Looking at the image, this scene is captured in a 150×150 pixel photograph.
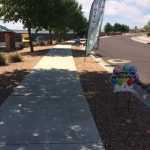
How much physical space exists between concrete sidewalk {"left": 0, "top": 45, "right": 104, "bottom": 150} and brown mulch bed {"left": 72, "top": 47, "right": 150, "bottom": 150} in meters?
0.21

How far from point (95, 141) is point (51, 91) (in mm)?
4840

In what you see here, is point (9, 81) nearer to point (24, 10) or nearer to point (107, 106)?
point (107, 106)

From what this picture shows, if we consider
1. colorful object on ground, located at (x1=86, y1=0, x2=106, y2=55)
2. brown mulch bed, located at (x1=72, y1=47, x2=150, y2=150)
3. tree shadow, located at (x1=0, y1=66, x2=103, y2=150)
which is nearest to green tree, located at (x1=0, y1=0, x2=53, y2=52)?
colorful object on ground, located at (x1=86, y1=0, x2=106, y2=55)

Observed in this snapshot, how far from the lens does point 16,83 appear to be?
1338 cm

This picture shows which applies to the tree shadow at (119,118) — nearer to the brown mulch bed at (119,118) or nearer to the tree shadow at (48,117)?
the brown mulch bed at (119,118)

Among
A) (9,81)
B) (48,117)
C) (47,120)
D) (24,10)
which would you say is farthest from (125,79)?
(24,10)

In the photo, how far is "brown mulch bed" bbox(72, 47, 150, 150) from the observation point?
7086mm

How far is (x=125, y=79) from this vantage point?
9328 millimetres

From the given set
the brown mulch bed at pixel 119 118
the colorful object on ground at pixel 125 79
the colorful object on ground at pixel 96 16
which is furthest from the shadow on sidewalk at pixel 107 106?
the colorful object on ground at pixel 96 16

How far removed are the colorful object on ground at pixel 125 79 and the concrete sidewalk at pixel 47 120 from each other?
36.1 inches

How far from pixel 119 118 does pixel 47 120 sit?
1498 millimetres

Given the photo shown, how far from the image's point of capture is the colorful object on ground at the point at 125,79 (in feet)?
30.4

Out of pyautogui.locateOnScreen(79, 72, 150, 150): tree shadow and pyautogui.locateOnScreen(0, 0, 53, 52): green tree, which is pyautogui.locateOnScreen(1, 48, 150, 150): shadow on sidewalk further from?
pyautogui.locateOnScreen(0, 0, 53, 52): green tree

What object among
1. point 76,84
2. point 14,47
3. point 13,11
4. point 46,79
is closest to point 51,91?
point 76,84
